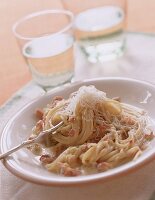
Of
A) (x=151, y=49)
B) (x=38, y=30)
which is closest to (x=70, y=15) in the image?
(x=38, y=30)

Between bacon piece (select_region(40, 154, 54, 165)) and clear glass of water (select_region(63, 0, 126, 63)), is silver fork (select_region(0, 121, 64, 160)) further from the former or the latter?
clear glass of water (select_region(63, 0, 126, 63))

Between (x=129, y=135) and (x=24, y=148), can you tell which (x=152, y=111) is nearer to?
(x=129, y=135)

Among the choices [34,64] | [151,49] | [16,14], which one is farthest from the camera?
[16,14]

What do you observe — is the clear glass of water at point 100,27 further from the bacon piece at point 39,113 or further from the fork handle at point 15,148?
the fork handle at point 15,148

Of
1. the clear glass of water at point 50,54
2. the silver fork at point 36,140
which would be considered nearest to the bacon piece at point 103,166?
the silver fork at point 36,140

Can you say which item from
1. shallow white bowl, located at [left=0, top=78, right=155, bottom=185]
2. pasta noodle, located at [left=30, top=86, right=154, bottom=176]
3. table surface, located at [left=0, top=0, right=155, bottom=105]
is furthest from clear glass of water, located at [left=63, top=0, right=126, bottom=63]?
pasta noodle, located at [left=30, top=86, right=154, bottom=176]
